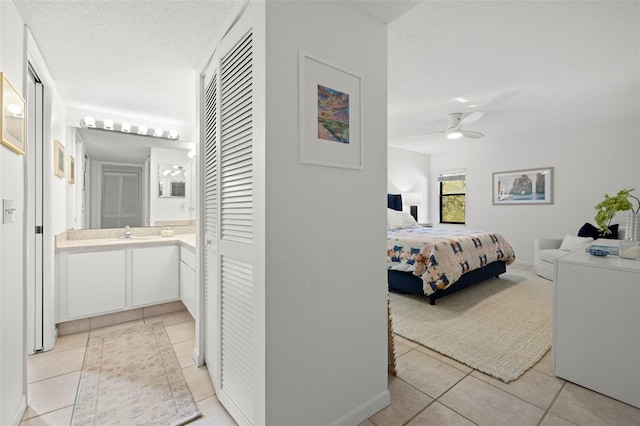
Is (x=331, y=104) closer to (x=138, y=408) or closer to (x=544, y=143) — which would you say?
(x=138, y=408)

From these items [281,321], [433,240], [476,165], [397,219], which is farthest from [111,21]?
[476,165]

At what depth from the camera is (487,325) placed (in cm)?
275

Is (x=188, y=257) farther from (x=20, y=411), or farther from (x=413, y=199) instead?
(x=413, y=199)

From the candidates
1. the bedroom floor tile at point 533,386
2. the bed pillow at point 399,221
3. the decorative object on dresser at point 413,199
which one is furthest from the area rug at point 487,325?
the decorative object on dresser at point 413,199

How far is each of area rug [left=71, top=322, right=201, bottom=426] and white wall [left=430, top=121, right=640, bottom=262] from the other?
5824mm

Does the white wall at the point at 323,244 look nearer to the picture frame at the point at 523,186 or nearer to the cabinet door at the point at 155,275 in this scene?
the cabinet door at the point at 155,275

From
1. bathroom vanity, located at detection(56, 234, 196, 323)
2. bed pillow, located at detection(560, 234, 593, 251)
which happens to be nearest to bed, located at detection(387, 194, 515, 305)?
bed pillow, located at detection(560, 234, 593, 251)

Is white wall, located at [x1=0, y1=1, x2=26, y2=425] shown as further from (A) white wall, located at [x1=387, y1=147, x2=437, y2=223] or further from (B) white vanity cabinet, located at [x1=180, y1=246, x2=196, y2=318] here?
(A) white wall, located at [x1=387, y1=147, x2=437, y2=223]

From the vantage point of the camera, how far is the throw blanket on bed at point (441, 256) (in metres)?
3.14

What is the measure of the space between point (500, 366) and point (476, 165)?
16.1 ft

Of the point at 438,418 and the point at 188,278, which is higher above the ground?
the point at 188,278

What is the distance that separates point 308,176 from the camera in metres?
1.38

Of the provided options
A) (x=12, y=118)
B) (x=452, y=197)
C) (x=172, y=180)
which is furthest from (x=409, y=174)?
(x=12, y=118)

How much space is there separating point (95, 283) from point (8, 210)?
5.18ft
